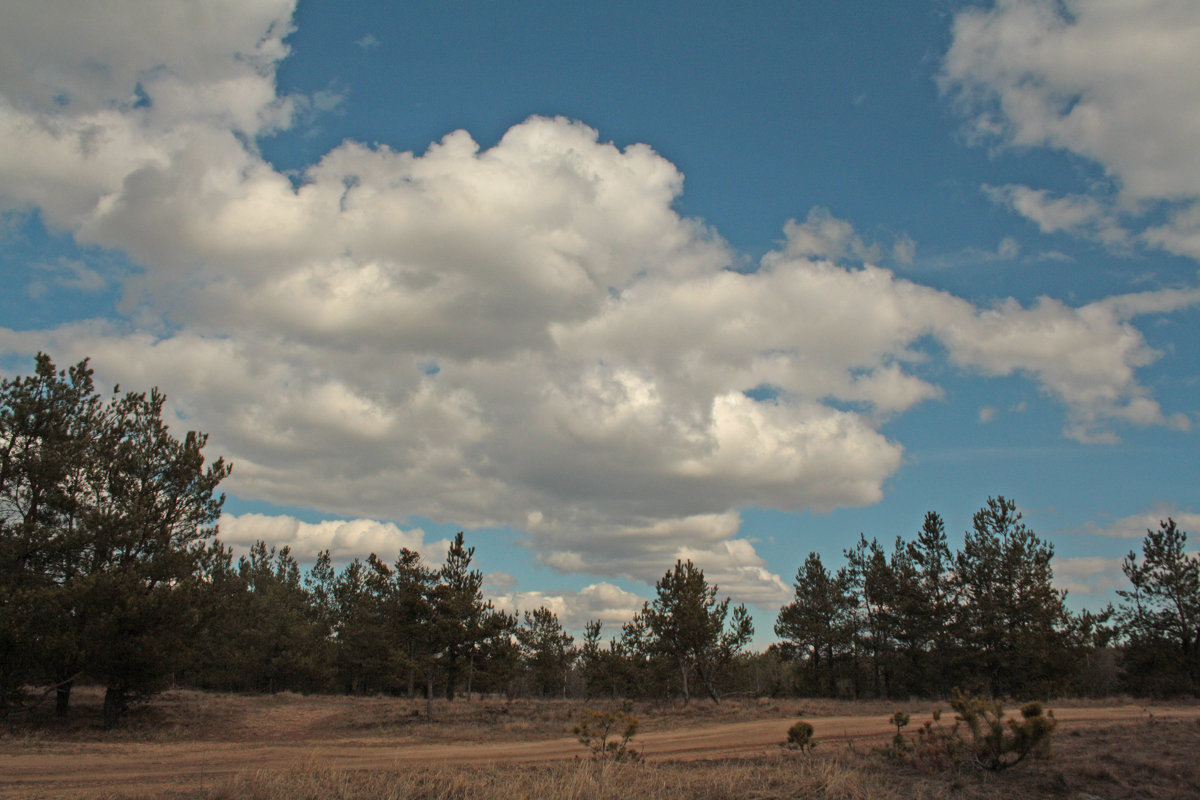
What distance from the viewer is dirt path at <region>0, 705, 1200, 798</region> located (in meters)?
14.8

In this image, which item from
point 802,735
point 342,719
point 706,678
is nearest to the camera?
point 802,735

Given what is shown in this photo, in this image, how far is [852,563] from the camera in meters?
53.8

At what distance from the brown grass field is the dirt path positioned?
0.22 feet

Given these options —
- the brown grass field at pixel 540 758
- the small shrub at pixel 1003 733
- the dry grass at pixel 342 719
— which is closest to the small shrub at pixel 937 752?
the brown grass field at pixel 540 758

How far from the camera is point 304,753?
67.6 feet

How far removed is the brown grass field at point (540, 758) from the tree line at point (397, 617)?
397cm

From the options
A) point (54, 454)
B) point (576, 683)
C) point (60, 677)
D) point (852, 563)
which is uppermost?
point (54, 454)

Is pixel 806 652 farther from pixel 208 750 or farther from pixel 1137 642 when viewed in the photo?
pixel 208 750

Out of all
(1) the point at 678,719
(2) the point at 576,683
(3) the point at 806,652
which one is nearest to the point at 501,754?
(1) the point at 678,719

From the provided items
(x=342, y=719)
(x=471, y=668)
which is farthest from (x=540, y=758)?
(x=471, y=668)

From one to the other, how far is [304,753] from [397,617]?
18017mm

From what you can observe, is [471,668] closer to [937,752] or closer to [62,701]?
[62,701]

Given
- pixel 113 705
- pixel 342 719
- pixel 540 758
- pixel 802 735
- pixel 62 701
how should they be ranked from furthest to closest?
pixel 342 719 → pixel 62 701 → pixel 113 705 → pixel 540 758 → pixel 802 735

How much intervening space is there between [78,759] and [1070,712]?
114 ft
